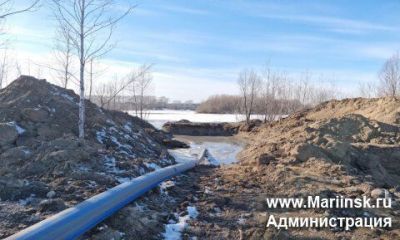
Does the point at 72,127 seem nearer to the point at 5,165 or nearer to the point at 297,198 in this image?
the point at 5,165

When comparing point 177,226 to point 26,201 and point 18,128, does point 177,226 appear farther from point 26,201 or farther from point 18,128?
point 18,128

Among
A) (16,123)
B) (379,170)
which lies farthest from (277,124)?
(16,123)

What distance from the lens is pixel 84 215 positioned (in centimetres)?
509

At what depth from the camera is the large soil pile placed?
632 centimetres

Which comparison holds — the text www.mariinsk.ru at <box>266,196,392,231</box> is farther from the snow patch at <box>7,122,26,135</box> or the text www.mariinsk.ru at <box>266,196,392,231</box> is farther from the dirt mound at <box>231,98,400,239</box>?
the snow patch at <box>7,122,26,135</box>

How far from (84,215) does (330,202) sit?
4293 mm

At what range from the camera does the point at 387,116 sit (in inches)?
709

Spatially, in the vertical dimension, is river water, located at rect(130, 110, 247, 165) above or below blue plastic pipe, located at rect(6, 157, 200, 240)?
below

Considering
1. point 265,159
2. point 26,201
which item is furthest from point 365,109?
point 26,201

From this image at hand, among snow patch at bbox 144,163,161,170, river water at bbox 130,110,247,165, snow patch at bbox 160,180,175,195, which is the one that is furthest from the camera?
river water at bbox 130,110,247,165

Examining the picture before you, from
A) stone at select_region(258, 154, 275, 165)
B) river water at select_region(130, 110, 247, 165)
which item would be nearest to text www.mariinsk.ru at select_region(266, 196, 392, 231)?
stone at select_region(258, 154, 275, 165)

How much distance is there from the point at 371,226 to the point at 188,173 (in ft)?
17.9

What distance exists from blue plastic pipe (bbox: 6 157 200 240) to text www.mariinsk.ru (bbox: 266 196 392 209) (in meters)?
2.33

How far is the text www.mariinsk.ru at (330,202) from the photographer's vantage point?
23.7ft
